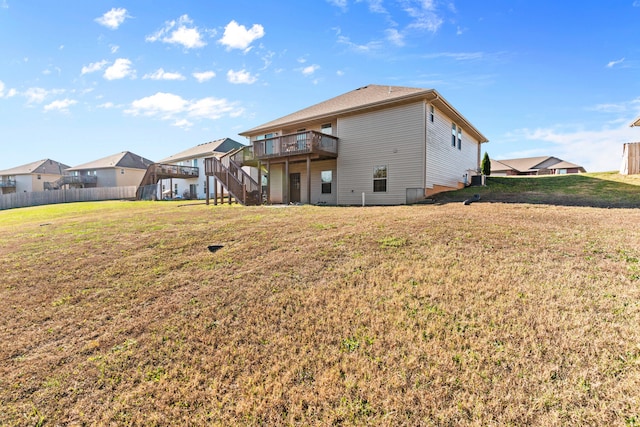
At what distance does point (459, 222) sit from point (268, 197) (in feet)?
42.2

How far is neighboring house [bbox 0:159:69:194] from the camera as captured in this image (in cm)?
4712

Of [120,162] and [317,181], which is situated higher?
[120,162]

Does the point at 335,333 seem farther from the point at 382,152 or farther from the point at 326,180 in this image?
the point at 326,180

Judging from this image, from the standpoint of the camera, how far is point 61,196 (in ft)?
106

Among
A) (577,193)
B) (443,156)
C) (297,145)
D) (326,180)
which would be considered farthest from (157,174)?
(577,193)

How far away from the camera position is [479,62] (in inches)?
500

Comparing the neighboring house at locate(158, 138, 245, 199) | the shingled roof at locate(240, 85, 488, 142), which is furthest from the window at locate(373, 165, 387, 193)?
the neighboring house at locate(158, 138, 245, 199)

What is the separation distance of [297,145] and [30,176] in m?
54.1

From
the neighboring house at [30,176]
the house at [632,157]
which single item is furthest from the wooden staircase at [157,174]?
the house at [632,157]

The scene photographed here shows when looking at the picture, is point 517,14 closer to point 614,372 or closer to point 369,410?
point 614,372

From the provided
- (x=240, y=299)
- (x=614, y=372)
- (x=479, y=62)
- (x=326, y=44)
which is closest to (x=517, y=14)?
(x=479, y=62)

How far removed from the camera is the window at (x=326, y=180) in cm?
1762

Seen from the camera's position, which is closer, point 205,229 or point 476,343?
point 476,343

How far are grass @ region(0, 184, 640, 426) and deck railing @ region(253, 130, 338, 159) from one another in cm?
939
